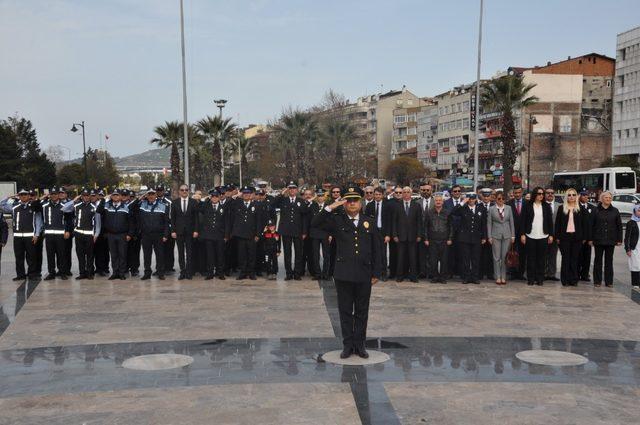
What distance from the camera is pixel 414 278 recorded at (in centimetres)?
1312

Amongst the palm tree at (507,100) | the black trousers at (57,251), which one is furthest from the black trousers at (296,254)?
the palm tree at (507,100)

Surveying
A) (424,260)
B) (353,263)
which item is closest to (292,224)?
(424,260)

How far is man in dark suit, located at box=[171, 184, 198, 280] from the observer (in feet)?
44.3

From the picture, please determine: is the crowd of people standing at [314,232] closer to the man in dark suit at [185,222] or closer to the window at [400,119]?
the man in dark suit at [185,222]

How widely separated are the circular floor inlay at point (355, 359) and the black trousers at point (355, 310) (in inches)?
A: 6.7

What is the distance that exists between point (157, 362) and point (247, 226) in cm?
609

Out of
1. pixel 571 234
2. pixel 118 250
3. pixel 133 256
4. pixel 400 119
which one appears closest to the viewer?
pixel 571 234

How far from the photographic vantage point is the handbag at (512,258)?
43.1 feet

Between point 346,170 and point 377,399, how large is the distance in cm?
6105

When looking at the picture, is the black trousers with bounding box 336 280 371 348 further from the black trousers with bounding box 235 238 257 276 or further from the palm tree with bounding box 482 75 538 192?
the palm tree with bounding box 482 75 538 192

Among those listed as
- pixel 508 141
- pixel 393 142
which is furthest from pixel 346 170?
pixel 393 142

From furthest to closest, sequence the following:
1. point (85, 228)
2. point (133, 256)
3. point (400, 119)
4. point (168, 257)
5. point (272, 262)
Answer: point (400, 119) < point (168, 257) < point (133, 256) < point (272, 262) < point (85, 228)

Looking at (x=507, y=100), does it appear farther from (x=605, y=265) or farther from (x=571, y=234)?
(x=571, y=234)

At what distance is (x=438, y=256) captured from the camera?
1321cm
